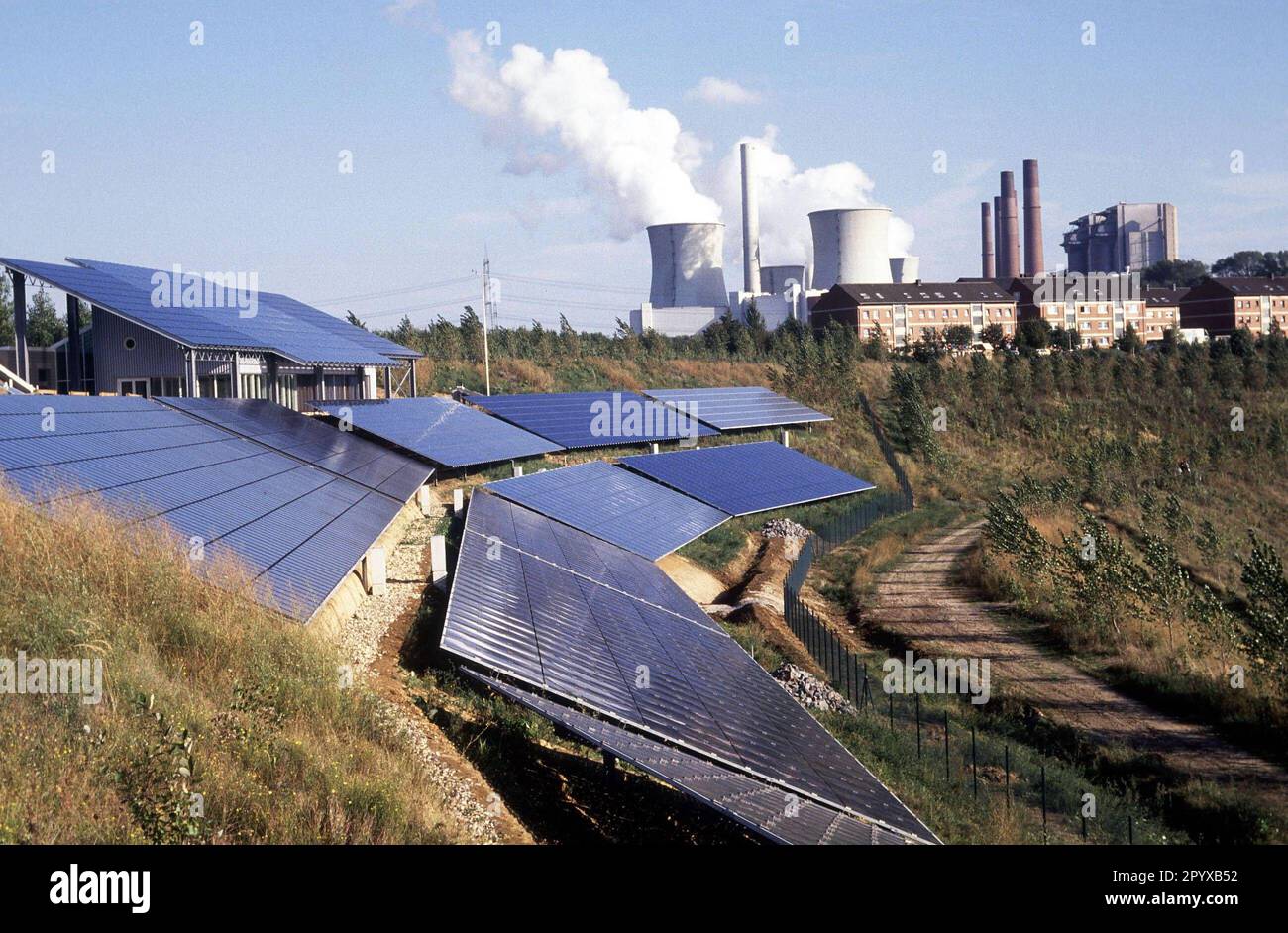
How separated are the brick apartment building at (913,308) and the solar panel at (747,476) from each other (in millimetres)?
46827

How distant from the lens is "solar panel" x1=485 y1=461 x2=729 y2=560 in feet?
74.4

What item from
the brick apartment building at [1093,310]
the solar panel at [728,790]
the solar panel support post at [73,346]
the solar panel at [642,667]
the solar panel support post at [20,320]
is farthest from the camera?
the brick apartment building at [1093,310]

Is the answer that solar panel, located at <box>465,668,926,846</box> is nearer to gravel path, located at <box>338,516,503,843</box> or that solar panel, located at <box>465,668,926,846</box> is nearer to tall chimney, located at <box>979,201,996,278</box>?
gravel path, located at <box>338,516,503,843</box>

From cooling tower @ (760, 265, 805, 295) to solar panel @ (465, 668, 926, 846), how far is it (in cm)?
8844

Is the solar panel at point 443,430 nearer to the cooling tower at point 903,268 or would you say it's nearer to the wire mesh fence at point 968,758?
the wire mesh fence at point 968,758

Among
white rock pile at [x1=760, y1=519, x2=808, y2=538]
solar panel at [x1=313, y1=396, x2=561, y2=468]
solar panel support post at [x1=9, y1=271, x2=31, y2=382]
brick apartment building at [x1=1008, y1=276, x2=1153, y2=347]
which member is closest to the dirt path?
white rock pile at [x1=760, y1=519, x2=808, y2=538]

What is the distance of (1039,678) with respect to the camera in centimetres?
1947

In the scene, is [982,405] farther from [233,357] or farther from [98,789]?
[98,789]

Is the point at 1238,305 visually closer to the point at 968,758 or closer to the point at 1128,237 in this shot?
the point at 1128,237

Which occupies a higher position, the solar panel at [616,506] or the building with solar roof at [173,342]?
the building with solar roof at [173,342]

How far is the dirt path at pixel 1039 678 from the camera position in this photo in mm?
15413

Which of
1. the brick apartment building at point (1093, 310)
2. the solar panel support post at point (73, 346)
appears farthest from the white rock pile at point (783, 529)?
the brick apartment building at point (1093, 310)
